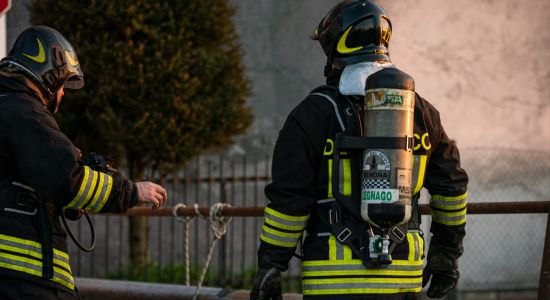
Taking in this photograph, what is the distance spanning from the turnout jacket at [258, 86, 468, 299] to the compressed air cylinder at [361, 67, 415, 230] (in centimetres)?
14

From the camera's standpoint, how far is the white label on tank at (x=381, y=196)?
10.7 ft

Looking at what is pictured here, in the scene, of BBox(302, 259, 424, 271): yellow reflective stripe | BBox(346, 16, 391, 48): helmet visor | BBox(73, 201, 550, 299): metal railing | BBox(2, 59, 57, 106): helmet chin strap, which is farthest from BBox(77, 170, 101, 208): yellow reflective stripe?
BBox(73, 201, 550, 299): metal railing

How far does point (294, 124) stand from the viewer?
345 centimetres

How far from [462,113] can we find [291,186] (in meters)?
8.33

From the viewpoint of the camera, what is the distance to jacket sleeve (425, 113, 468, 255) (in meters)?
3.71

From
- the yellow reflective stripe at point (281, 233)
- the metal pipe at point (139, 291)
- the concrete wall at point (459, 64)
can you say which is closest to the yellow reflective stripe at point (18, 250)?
the yellow reflective stripe at point (281, 233)

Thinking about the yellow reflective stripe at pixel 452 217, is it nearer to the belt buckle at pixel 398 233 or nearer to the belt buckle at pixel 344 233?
the belt buckle at pixel 398 233

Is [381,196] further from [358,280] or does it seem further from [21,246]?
[21,246]

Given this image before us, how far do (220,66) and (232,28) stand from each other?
0.59 meters

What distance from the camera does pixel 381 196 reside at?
327cm

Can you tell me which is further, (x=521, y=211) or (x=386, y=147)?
(x=521, y=211)

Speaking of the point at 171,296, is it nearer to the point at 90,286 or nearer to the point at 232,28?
the point at 90,286

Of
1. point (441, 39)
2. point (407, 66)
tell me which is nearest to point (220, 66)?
point (407, 66)

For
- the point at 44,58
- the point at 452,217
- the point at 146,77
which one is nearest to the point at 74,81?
the point at 44,58
